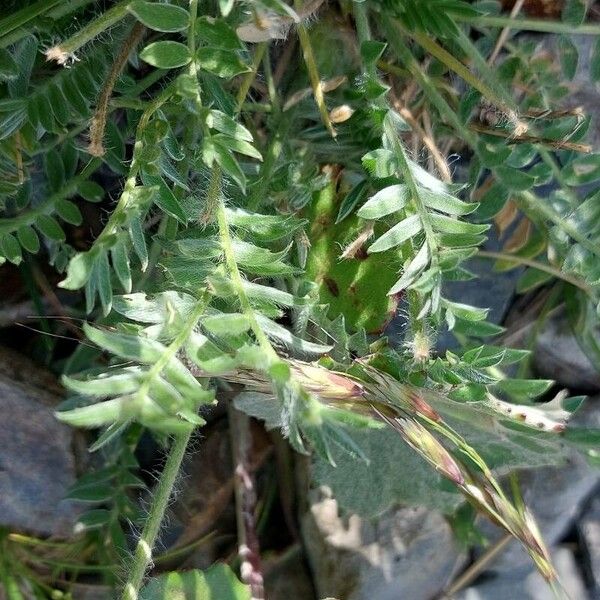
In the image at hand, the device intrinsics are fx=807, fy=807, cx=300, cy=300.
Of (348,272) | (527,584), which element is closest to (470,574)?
(527,584)

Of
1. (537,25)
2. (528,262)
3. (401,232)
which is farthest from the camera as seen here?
(528,262)

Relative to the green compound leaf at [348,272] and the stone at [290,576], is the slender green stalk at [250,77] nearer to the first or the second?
the green compound leaf at [348,272]

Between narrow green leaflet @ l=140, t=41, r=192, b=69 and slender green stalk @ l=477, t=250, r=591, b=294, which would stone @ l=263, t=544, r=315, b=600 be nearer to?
slender green stalk @ l=477, t=250, r=591, b=294

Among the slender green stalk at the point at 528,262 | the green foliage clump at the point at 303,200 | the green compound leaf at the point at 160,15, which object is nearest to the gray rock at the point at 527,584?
the green foliage clump at the point at 303,200

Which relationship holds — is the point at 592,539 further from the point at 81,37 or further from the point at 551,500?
the point at 81,37

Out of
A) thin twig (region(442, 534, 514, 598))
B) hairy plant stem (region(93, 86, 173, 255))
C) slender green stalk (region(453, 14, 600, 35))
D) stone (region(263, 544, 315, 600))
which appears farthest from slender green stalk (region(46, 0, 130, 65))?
thin twig (region(442, 534, 514, 598))

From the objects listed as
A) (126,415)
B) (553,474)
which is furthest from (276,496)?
(126,415)

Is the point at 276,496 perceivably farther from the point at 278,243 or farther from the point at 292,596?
the point at 278,243

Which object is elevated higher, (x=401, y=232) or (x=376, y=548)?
(x=401, y=232)
